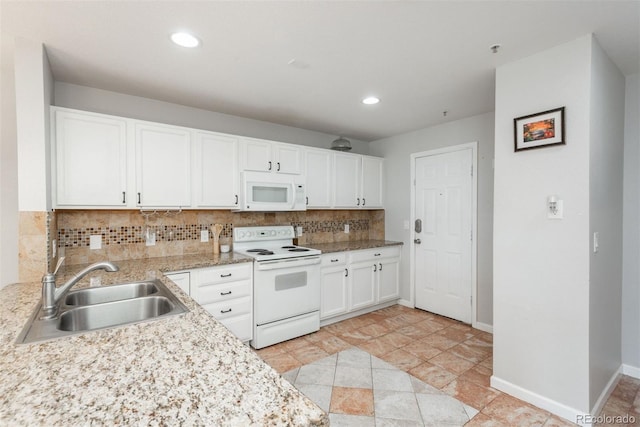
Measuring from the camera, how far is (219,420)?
2.36ft

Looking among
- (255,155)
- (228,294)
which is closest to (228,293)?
(228,294)

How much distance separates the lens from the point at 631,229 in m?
2.50

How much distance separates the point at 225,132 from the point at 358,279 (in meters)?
2.35

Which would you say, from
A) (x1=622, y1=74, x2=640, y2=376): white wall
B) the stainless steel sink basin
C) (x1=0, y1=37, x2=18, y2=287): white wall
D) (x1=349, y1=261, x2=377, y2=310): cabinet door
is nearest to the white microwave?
(x1=349, y1=261, x2=377, y2=310): cabinet door

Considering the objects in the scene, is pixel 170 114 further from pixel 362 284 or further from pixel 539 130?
pixel 539 130

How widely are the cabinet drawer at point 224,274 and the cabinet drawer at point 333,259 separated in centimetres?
91

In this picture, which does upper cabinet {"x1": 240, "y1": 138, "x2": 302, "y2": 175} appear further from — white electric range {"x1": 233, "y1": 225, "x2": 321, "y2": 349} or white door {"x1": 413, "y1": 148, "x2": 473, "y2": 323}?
white door {"x1": 413, "y1": 148, "x2": 473, "y2": 323}

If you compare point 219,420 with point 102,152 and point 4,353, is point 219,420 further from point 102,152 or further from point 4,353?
point 102,152

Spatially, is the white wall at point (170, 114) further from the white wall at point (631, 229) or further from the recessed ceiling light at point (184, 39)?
the white wall at point (631, 229)

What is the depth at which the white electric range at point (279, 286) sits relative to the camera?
9.88ft

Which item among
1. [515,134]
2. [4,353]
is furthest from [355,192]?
[4,353]

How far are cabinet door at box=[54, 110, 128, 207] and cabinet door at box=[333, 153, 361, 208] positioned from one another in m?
2.34

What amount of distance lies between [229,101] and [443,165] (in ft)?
8.61

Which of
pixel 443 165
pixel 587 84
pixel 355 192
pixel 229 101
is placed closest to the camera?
pixel 587 84
